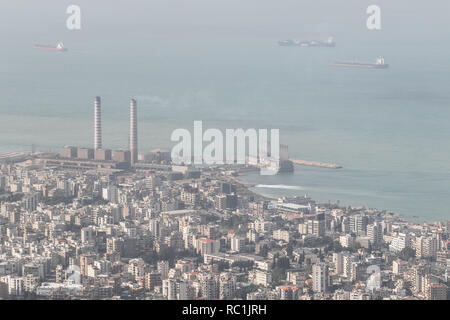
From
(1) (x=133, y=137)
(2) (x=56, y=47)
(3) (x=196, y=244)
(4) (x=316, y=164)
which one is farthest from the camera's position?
(2) (x=56, y=47)

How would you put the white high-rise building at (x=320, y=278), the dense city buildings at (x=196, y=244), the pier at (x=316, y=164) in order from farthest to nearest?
the pier at (x=316, y=164)
the white high-rise building at (x=320, y=278)
the dense city buildings at (x=196, y=244)

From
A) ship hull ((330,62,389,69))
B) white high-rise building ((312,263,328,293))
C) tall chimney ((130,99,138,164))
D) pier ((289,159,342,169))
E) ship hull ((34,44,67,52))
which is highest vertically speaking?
ship hull ((34,44,67,52))

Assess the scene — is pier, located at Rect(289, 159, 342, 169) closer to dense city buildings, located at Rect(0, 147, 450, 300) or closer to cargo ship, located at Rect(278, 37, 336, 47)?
dense city buildings, located at Rect(0, 147, 450, 300)

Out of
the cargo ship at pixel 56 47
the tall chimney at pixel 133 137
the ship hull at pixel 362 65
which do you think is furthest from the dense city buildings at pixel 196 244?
the ship hull at pixel 362 65

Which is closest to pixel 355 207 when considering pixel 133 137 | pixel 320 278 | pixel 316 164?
pixel 316 164

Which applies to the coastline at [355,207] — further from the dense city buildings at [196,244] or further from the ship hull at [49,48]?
the ship hull at [49,48]

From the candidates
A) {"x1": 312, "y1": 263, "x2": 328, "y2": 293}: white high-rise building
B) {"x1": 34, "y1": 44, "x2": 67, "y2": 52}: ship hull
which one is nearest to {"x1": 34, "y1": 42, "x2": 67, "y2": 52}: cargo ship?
{"x1": 34, "y1": 44, "x2": 67, "y2": 52}: ship hull

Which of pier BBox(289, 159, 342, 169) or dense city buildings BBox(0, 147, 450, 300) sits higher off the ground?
pier BBox(289, 159, 342, 169)

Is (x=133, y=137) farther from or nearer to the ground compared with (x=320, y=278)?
farther from the ground

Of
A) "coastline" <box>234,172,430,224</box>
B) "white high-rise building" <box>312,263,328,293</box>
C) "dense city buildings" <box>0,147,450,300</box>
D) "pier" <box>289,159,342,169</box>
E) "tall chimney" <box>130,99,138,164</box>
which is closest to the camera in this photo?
"dense city buildings" <box>0,147,450,300</box>

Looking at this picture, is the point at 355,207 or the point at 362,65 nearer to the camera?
the point at 355,207

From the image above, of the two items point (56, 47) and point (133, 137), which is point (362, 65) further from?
point (133, 137)

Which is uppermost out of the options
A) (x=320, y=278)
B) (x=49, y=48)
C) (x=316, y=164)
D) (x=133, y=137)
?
(x=49, y=48)
